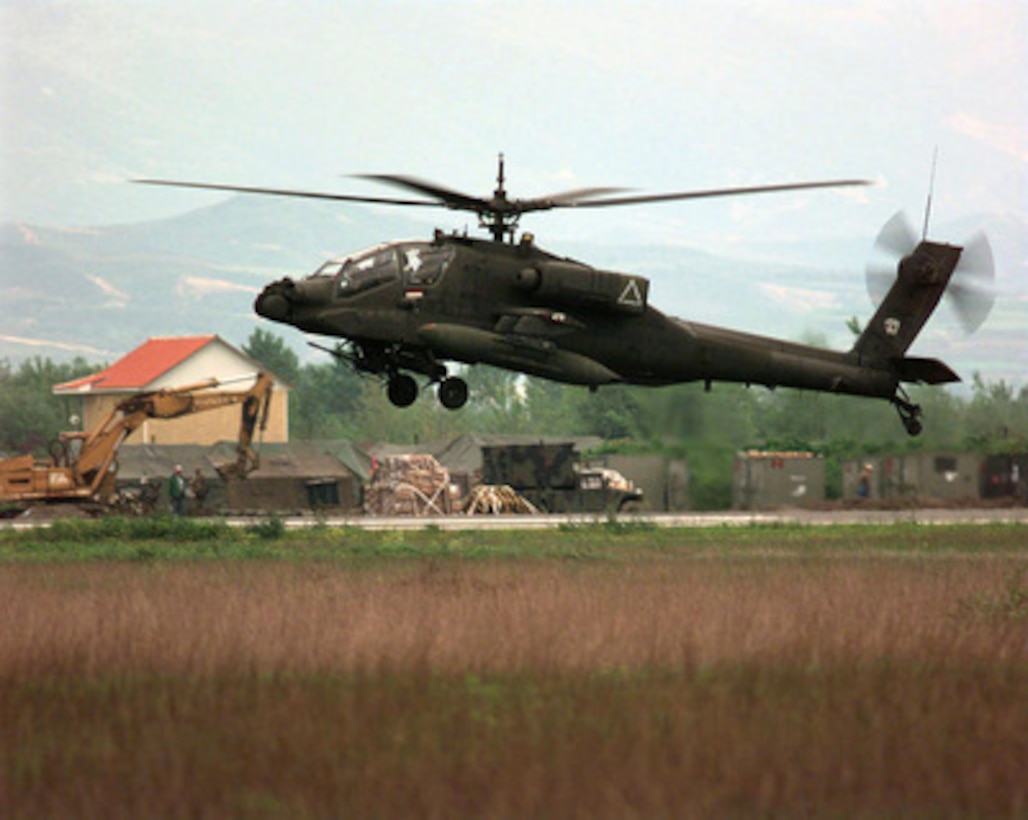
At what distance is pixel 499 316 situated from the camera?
25.4 metres

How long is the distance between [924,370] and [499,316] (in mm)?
9109

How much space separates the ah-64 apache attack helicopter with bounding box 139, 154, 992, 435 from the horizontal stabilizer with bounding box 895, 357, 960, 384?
2.71 m

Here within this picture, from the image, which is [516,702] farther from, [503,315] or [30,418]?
[30,418]

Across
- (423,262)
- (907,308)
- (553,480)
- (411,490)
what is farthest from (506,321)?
(411,490)

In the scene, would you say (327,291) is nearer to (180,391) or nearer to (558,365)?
(558,365)

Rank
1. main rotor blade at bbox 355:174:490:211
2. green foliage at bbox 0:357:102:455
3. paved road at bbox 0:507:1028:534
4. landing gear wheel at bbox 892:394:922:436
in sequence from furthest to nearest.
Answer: green foliage at bbox 0:357:102:455, paved road at bbox 0:507:1028:534, landing gear wheel at bbox 892:394:922:436, main rotor blade at bbox 355:174:490:211

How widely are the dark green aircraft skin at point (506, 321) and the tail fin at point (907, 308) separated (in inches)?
68.0

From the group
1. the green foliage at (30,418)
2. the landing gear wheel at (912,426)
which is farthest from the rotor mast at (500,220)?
the green foliage at (30,418)

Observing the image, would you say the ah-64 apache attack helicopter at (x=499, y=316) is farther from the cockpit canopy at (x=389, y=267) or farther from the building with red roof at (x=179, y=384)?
the building with red roof at (x=179, y=384)

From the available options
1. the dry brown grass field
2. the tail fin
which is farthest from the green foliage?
the dry brown grass field

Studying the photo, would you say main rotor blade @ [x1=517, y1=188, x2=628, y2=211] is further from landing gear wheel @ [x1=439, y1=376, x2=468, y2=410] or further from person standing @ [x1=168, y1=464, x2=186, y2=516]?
person standing @ [x1=168, y1=464, x2=186, y2=516]

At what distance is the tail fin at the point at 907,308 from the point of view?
29.9 meters

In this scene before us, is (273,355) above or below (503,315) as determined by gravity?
above

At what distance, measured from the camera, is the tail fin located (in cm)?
2989
